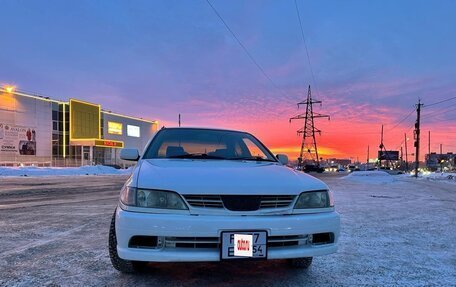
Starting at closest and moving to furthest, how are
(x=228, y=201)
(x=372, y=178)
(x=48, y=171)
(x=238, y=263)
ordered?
(x=228, y=201), (x=238, y=263), (x=372, y=178), (x=48, y=171)

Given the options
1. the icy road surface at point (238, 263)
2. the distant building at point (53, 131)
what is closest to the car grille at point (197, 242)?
the icy road surface at point (238, 263)

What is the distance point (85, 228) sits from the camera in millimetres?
6695

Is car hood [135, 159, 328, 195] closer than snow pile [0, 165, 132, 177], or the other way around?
car hood [135, 159, 328, 195]

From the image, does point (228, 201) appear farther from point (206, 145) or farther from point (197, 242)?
point (206, 145)

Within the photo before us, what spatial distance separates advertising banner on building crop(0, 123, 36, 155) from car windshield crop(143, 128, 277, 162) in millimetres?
44780

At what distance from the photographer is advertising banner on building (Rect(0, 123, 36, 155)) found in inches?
1735

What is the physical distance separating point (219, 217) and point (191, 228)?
0.24m

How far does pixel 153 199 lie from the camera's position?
3.46 metres

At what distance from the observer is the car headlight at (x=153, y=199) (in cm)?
341

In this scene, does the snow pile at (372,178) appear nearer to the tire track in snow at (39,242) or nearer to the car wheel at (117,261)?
the tire track in snow at (39,242)

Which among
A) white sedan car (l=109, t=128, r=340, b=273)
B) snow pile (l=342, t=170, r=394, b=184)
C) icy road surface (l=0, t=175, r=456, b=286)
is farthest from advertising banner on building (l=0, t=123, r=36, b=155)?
white sedan car (l=109, t=128, r=340, b=273)

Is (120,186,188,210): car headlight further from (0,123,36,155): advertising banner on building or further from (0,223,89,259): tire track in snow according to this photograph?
(0,123,36,155): advertising banner on building

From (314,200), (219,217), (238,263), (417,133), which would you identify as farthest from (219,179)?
(417,133)

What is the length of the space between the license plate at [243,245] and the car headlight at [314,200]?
47 cm
